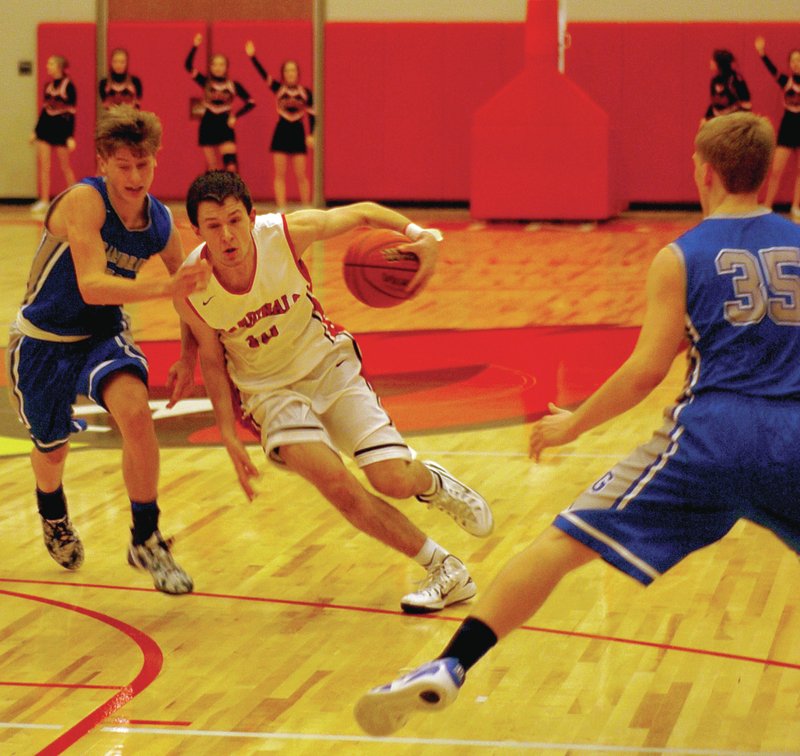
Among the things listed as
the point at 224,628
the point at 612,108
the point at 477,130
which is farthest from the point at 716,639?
the point at 612,108

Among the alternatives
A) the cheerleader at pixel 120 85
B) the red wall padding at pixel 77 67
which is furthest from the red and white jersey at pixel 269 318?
the red wall padding at pixel 77 67

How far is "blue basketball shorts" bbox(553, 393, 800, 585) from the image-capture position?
325 centimetres

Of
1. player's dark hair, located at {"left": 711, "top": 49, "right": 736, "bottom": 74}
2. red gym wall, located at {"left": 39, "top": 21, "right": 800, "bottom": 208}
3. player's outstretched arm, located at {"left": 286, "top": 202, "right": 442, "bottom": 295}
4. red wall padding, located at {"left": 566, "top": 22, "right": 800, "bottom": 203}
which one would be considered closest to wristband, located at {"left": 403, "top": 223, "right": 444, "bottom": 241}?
player's outstretched arm, located at {"left": 286, "top": 202, "right": 442, "bottom": 295}

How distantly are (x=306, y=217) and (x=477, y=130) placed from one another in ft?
39.3

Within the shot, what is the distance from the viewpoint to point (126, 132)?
183 inches

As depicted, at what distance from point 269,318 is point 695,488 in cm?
178

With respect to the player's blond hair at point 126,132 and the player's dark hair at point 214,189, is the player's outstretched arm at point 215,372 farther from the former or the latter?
the player's blond hair at point 126,132

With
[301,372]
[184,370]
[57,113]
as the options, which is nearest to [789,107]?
[57,113]

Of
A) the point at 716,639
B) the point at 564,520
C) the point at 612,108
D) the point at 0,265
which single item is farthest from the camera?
the point at 612,108

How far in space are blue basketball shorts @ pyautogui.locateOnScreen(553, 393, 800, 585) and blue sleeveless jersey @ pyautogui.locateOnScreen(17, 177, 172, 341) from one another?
204cm

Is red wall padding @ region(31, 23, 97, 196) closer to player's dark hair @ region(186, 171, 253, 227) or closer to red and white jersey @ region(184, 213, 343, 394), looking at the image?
red and white jersey @ region(184, 213, 343, 394)

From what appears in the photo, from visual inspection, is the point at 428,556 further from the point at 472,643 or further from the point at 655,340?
the point at 655,340

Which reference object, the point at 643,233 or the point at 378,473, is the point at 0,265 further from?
the point at 378,473

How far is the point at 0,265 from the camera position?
1323cm
